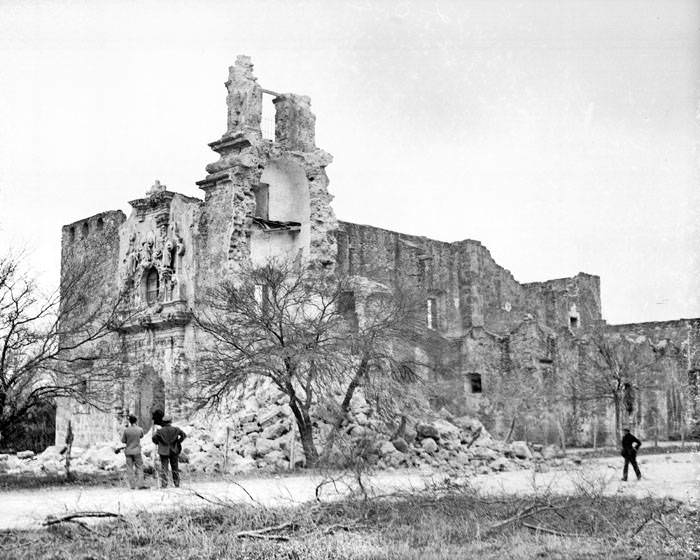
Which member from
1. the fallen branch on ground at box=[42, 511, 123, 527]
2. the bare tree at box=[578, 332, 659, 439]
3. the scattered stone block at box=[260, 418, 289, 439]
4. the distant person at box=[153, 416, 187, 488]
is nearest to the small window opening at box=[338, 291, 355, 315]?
the scattered stone block at box=[260, 418, 289, 439]

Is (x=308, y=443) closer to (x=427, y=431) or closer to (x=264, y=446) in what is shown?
(x=264, y=446)

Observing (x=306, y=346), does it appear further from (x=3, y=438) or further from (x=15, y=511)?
(x=15, y=511)

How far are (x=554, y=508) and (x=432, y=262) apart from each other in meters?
30.8

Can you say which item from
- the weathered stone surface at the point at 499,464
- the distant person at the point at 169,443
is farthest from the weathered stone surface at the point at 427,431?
the distant person at the point at 169,443

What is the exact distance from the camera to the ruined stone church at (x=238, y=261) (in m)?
26.8

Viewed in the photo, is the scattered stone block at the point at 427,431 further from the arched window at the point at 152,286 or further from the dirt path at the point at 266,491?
the arched window at the point at 152,286

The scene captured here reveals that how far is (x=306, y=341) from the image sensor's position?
2144cm

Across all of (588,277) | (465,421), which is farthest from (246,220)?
(588,277)

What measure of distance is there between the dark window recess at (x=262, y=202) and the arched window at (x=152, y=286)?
327 cm

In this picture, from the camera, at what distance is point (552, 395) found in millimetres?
32125

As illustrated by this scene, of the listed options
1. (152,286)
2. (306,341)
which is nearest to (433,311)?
(152,286)

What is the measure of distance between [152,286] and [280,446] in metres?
8.89

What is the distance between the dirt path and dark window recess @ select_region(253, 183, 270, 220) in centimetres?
1002

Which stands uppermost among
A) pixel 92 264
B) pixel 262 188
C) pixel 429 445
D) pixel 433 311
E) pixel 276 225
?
pixel 262 188
